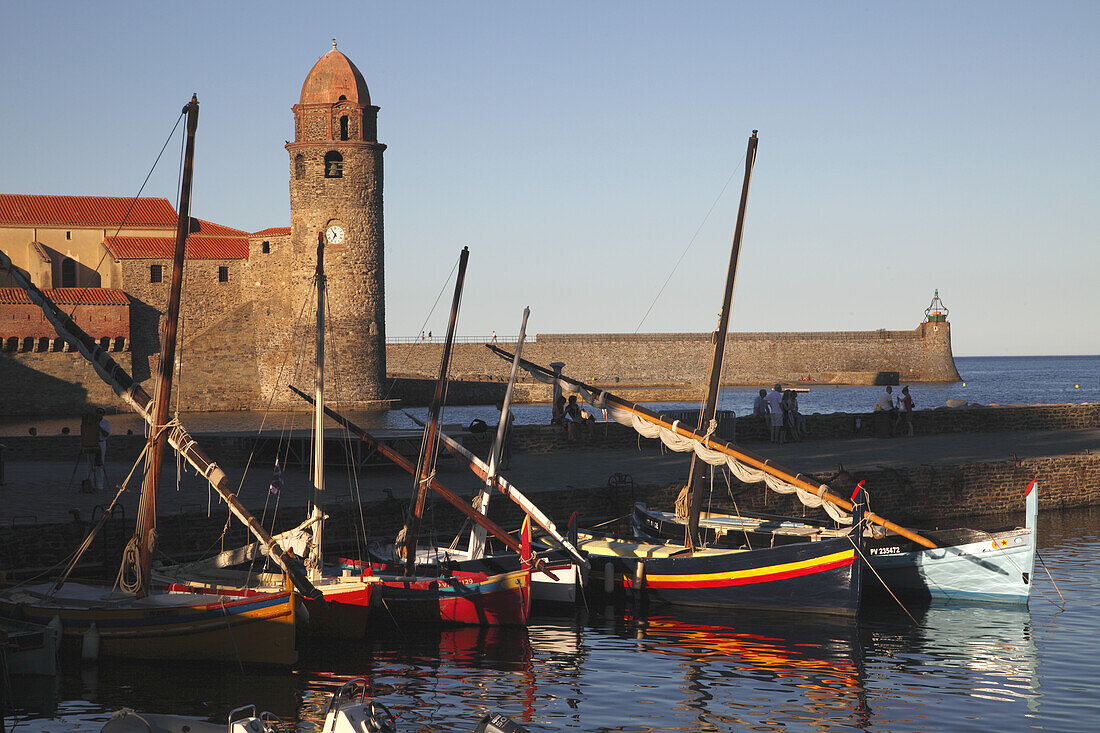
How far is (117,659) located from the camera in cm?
1127

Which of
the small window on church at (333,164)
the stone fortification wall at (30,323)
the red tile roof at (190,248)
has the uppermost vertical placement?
the small window on church at (333,164)

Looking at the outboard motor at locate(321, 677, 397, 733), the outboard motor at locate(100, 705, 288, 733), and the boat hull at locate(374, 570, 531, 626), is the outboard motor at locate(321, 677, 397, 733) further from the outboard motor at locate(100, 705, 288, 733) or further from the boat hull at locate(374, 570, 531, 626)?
the boat hull at locate(374, 570, 531, 626)

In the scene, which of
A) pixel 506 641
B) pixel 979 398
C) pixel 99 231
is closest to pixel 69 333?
pixel 506 641

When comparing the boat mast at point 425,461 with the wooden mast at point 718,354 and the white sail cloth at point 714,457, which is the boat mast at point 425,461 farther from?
the wooden mast at point 718,354

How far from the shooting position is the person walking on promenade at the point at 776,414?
24.0m

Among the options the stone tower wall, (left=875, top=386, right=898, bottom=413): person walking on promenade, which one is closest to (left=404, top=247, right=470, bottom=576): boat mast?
(left=875, top=386, right=898, bottom=413): person walking on promenade

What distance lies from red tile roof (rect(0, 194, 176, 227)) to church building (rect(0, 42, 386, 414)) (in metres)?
0.14

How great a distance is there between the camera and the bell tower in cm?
4728

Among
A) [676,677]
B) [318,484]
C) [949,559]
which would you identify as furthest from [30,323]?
[676,677]

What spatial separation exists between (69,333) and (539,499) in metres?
7.05

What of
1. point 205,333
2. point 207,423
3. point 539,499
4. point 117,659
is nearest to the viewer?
point 117,659

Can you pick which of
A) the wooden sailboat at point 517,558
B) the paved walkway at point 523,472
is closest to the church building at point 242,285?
the paved walkway at point 523,472

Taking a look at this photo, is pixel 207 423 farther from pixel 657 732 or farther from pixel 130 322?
pixel 657 732

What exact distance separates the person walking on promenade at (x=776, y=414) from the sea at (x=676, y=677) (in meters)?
9.64
